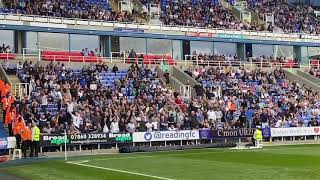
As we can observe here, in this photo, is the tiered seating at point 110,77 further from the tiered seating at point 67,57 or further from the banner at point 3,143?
the banner at point 3,143

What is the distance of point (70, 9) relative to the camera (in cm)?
4684

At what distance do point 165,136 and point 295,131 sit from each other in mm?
10234

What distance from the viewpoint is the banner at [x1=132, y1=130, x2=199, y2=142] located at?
31.6 meters

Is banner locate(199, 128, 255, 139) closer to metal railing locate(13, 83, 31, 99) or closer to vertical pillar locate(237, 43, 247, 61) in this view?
metal railing locate(13, 83, 31, 99)

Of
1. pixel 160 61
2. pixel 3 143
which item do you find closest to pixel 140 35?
pixel 160 61

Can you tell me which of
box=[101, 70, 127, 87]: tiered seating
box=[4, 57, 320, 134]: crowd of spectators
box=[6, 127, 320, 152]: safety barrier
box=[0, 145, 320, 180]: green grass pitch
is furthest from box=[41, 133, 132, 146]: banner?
box=[101, 70, 127, 87]: tiered seating

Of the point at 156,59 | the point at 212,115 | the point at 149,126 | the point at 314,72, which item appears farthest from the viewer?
the point at 314,72

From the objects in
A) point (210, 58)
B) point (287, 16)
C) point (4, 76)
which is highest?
point (287, 16)

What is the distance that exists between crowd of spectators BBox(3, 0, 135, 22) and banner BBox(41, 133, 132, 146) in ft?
57.5

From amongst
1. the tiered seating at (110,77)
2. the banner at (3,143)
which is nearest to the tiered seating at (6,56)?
the tiered seating at (110,77)

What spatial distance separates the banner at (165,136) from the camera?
31.6 m

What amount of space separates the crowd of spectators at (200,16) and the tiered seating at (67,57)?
33.3 ft

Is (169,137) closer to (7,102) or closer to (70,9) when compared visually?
(7,102)

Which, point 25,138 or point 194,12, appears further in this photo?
point 194,12
